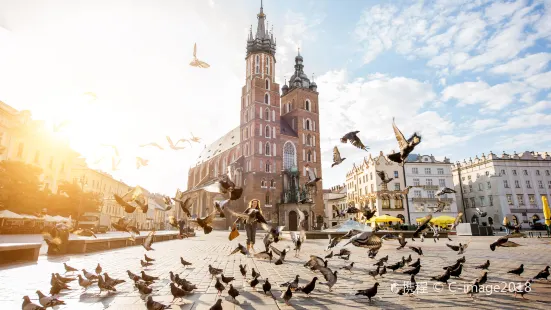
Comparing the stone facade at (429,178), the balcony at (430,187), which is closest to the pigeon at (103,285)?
the stone facade at (429,178)

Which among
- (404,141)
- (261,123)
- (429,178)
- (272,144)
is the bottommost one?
(404,141)

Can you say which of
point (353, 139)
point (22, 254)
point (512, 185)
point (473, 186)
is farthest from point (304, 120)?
point (22, 254)

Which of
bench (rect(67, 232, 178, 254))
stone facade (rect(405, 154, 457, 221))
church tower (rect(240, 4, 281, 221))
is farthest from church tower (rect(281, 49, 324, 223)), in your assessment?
bench (rect(67, 232, 178, 254))

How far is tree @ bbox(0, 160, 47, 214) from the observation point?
24.9 metres

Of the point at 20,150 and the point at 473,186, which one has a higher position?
the point at 20,150

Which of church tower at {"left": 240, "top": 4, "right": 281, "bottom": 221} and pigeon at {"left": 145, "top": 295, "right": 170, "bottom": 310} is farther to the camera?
church tower at {"left": 240, "top": 4, "right": 281, "bottom": 221}

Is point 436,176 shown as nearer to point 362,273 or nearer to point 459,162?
point 459,162

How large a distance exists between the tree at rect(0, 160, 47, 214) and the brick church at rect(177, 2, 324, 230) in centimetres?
2679

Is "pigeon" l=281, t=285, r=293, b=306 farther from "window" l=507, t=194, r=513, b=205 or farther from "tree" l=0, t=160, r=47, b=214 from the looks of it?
"window" l=507, t=194, r=513, b=205

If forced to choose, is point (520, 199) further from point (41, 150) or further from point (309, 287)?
point (41, 150)

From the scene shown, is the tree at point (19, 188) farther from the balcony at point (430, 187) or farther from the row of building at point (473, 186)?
the balcony at point (430, 187)

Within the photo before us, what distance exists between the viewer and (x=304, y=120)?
58.0m

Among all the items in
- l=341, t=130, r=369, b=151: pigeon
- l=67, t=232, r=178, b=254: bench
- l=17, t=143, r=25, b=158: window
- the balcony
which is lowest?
l=67, t=232, r=178, b=254: bench

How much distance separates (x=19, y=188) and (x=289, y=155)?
3972 centimetres
